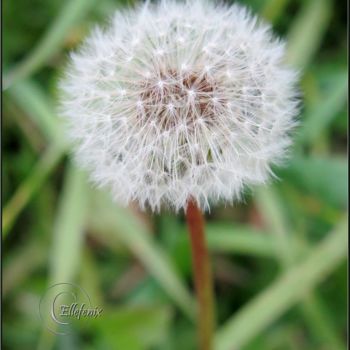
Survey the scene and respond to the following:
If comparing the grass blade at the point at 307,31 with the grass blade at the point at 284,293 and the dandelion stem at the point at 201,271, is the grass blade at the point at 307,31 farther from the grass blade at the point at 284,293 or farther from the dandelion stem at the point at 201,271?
the dandelion stem at the point at 201,271

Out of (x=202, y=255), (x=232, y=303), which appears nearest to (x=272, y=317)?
(x=232, y=303)

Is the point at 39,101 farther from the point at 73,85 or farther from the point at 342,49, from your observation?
the point at 342,49

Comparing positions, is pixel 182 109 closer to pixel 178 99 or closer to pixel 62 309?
pixel 178 99

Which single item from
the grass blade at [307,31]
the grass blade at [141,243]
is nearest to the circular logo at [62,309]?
the grass blade at [141,243]

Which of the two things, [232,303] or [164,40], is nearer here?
[164,40]

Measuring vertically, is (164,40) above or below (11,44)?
above

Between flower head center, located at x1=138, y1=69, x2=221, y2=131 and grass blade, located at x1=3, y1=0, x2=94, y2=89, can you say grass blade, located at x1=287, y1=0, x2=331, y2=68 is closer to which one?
grass blade, located at x1=3, y1=0, x2=94, y2=89

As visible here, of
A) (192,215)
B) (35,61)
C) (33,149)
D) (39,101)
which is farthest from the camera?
(33,149)
